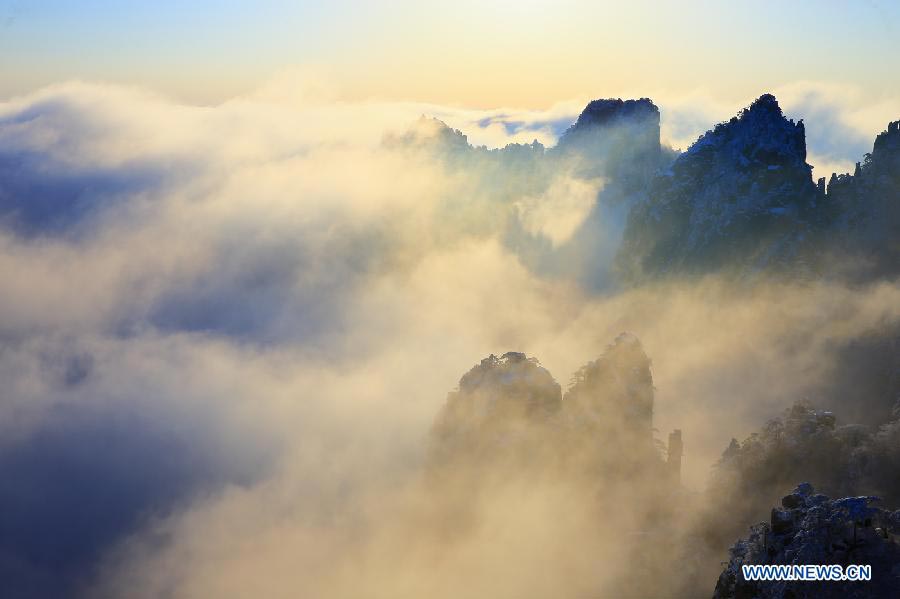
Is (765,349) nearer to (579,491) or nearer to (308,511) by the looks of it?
(579,491)

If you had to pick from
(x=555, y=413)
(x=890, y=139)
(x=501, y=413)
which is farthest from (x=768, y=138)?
(x=501, y=413)

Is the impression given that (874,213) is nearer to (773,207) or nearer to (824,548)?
(773,207)

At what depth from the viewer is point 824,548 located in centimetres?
3297

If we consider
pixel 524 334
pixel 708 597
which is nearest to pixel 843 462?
pixel 708 597

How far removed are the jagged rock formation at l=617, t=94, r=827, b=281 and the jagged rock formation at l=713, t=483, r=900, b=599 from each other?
114m

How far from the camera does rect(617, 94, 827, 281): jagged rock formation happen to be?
137 meters

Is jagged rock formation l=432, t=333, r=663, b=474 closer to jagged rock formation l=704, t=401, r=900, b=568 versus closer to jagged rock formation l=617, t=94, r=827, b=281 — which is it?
jagged rock formation l=704, t=401, r=900, b=568

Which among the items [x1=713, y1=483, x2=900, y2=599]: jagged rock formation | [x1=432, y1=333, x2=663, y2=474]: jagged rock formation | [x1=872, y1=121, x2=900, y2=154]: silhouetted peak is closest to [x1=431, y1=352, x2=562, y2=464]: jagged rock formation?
[x1=432, y1=333, x2=663, y2=474]: jagged rock formation

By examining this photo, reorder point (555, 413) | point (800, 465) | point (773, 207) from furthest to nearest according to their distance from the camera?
point (773, 207)
point (555, 413)
point (800, 465)

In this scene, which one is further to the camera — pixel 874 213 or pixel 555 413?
pixel 874 213

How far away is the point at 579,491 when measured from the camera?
65.1 m

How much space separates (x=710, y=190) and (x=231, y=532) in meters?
138

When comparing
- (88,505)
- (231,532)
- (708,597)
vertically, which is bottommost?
(708,597)

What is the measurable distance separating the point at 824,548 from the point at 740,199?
406ft
